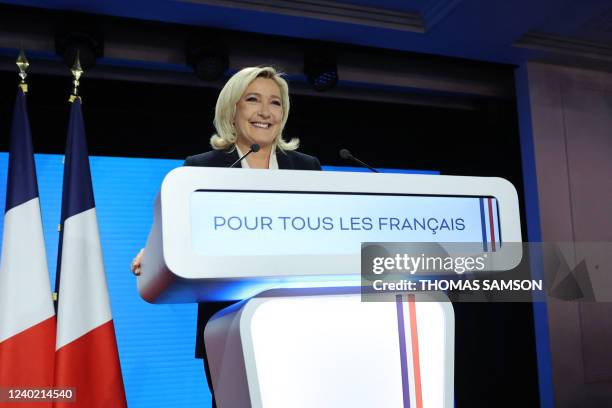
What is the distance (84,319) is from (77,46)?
1.46 metres

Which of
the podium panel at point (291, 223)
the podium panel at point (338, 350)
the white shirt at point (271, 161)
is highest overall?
the white shirt at point (271, 161)

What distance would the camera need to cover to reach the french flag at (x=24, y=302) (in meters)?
2.27

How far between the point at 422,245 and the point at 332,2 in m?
2.84

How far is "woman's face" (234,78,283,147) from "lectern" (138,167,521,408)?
866 millimetres

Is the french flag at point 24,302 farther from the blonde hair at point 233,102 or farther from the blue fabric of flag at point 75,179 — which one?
the blonde hair at point 233,102

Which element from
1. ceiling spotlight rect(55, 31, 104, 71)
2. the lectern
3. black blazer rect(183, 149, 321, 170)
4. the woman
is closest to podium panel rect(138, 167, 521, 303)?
the lectern

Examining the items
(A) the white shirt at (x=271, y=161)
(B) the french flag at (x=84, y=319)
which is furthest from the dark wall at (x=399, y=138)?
(A) the white shirt at (x=271, y=161)

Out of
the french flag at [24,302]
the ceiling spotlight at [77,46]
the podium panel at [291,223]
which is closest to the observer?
the podium panel at [291,223]

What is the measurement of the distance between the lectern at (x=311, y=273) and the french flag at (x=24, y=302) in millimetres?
1599

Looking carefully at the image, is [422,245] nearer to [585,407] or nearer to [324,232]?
[324,232]

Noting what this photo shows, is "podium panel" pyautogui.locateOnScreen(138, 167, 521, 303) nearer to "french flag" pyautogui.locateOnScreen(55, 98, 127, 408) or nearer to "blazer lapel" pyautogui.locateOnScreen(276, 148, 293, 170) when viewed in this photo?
"blazer lapel" pyautogui.locateOnScreen(276, 148, 293, 170)

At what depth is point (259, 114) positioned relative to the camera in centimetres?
177

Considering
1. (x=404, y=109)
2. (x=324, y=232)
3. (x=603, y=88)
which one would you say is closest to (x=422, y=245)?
(x=324, y=232)

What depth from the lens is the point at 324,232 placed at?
888 mm
